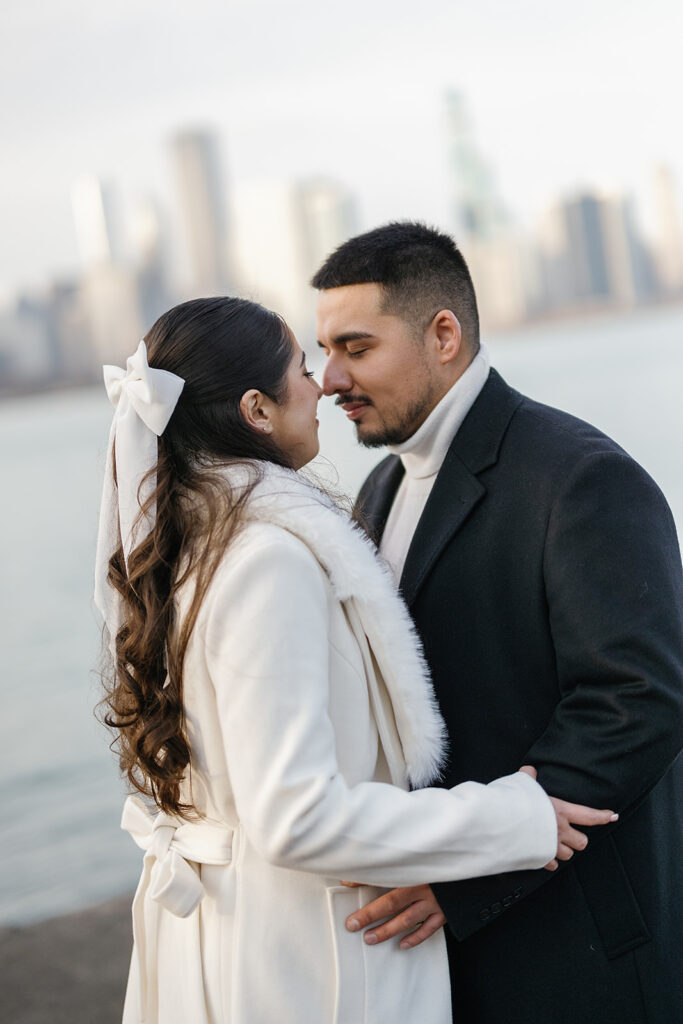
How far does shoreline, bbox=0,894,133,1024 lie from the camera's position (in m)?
2.72

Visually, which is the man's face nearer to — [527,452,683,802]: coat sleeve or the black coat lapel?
the black coat lapel

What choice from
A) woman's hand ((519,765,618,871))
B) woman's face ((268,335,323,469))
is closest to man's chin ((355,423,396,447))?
woman's face ((268,335,323,469))

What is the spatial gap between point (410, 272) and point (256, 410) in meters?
0.66

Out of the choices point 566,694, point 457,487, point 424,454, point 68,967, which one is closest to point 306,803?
point 566,694

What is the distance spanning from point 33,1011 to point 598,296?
41.4 m

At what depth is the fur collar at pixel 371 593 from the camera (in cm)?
146

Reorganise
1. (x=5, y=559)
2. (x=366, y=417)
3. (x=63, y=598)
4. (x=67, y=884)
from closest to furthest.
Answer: (x=366, y=417) → (x=67, y=884) → (x=63, y=598) → (x=5, y=559)

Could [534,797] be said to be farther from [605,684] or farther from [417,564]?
[417,564]

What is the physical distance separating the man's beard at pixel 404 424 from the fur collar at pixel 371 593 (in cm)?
53

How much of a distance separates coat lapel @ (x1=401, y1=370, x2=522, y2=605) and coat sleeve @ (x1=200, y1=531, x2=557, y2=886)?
0.43 m

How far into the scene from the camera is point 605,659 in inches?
63.1

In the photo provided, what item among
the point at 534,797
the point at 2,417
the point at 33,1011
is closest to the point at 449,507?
the point at 534,797

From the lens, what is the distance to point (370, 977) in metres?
1.53

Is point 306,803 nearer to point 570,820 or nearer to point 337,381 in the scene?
point 570,820
